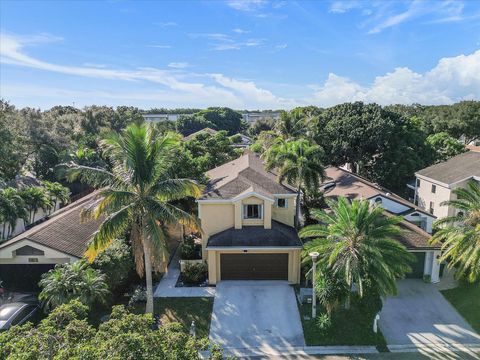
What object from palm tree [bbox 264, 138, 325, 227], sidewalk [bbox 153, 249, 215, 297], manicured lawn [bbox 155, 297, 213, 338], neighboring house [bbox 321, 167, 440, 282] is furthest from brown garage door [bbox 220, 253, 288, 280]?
neighboring house [bbox 321, 167, 440, 282]

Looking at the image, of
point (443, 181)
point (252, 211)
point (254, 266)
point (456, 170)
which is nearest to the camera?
point (254, 266)

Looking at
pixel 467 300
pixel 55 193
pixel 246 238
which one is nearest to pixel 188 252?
pixel 246 238

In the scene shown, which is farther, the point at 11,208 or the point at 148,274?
the point at 11,208

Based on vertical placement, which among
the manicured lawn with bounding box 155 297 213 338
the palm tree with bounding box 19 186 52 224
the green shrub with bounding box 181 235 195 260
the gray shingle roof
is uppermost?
the palm tree with bounding box 19 186 52 224

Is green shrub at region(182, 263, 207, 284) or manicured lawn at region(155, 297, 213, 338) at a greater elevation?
green shrub at region(182, 263, 207, 284)

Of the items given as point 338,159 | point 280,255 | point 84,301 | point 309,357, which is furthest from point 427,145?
point 84,301

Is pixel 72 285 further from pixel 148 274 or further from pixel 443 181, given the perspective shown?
pixel 443 181

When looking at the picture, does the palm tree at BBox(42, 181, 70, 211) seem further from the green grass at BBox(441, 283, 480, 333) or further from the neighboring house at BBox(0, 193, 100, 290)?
the green grass at BBox(441, 283, 480, 333)
